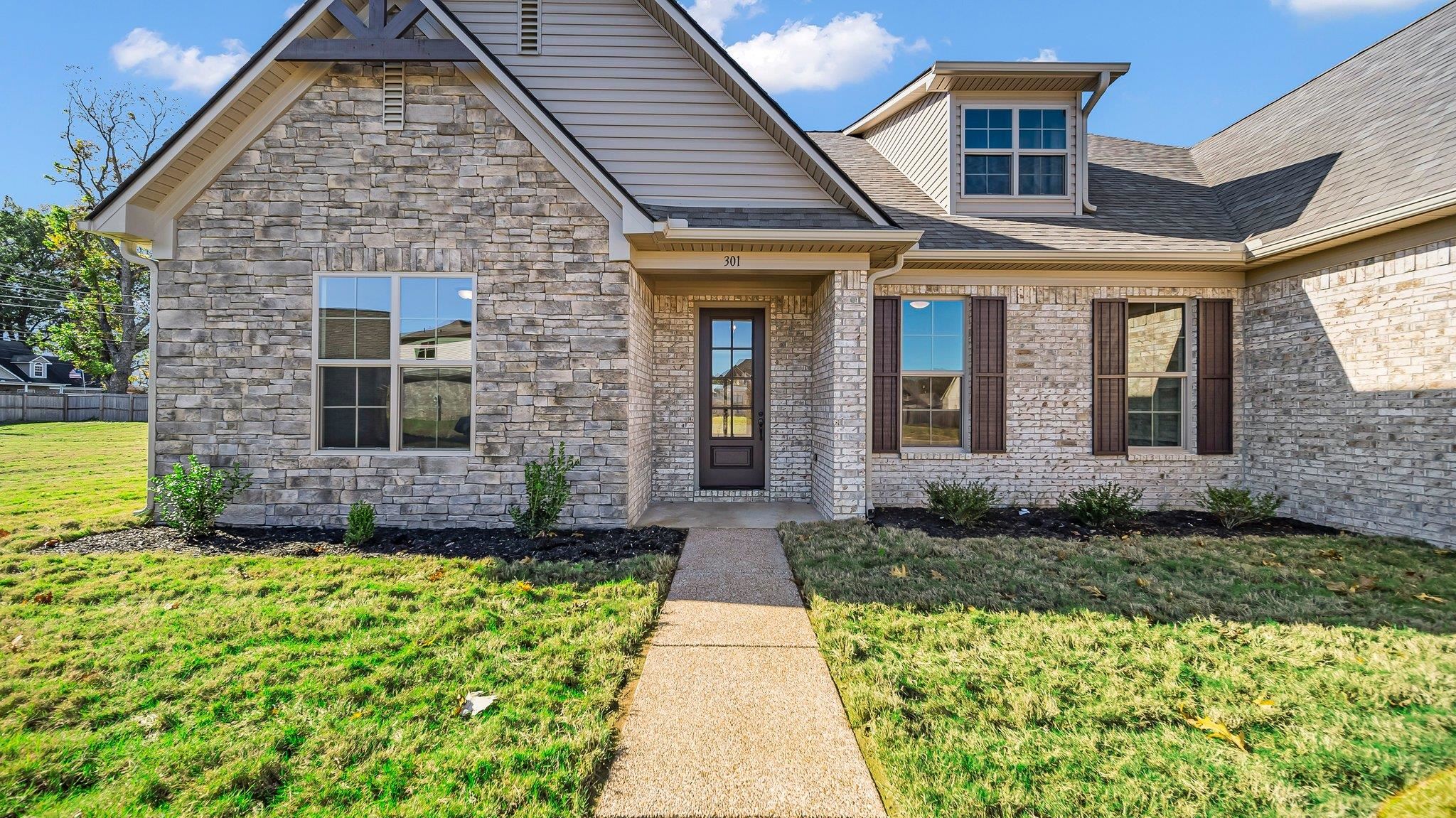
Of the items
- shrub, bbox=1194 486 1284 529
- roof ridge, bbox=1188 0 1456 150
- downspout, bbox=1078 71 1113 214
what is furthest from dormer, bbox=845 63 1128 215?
roof ridge, bbox=1188 0 1456 150

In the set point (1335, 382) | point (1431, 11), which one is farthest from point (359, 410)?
point (1431, 11)

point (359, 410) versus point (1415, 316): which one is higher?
point (1415, 316)

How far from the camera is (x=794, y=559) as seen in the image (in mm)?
4938

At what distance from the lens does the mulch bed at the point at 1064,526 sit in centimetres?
602

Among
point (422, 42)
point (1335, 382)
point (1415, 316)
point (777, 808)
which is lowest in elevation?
point (777, 808)

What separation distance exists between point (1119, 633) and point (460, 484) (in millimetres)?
5663

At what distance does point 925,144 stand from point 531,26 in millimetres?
5693

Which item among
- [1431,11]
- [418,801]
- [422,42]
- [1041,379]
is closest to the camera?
[418,801]

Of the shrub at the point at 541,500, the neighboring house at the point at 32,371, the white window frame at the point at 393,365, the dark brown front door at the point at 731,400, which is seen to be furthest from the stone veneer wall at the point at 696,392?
the neighboring house at the point at 32,371

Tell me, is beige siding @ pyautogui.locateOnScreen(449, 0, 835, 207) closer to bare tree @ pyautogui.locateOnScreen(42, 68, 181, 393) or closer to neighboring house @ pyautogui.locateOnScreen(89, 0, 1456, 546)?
neighboring house @ pyautogui.locateOnScreen(89, 0, 1456, 546)

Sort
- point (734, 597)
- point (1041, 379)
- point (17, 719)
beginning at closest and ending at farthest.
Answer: point (17, 719) → point (734, 597) → point (1041, 379)

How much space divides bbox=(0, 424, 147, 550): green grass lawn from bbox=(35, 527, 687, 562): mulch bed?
1.73 feet

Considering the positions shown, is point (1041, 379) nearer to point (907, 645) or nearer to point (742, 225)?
point (742, 225)

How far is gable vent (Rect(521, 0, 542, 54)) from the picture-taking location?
6.55 m
